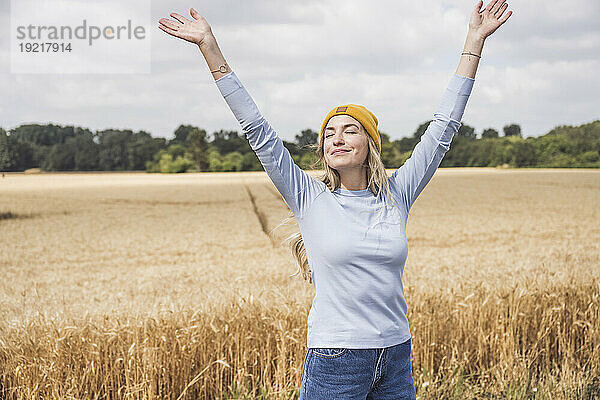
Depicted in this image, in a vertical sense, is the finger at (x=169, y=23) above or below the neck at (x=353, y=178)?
above

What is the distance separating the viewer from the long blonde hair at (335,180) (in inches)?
80.1

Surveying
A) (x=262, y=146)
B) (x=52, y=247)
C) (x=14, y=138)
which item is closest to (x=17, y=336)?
(x=262, y=146)

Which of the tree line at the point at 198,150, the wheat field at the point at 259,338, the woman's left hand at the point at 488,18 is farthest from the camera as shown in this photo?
the tree line at the point at 198,150

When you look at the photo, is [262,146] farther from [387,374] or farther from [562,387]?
[562,387]

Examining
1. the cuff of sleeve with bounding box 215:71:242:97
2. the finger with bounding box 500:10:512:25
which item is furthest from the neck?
the finger with bounding box 500:10:512:25

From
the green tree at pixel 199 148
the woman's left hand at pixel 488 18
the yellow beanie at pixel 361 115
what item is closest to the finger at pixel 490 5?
the woman's left hand at pixel 488 18

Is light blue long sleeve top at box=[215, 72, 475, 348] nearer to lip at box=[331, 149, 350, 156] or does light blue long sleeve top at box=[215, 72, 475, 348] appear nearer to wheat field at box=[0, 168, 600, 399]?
lip at box=[331, 149, 350, 156]

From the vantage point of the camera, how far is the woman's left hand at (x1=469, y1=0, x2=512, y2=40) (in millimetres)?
2324

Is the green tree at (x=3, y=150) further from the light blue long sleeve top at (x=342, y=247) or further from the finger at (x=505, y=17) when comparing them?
the finger at (x=505, y=17)

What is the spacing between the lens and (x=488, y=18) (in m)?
2.36

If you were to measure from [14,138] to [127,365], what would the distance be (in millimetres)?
25756

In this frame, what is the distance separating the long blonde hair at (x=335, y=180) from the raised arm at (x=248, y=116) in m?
0.15

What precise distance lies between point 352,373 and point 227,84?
3.43 feet

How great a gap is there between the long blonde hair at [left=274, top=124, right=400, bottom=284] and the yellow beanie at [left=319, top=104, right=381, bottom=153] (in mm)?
21
